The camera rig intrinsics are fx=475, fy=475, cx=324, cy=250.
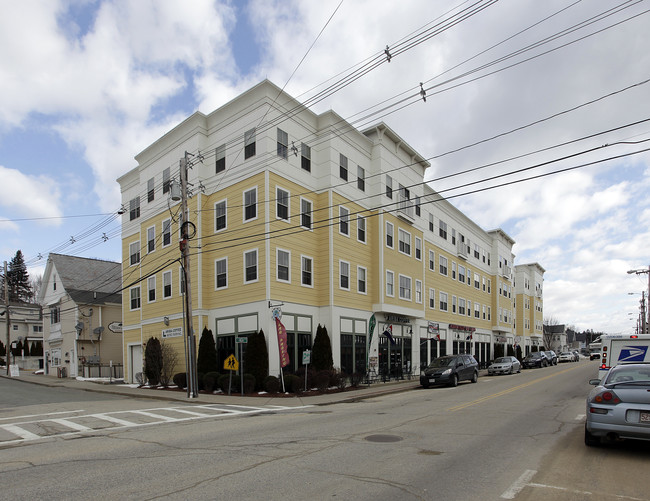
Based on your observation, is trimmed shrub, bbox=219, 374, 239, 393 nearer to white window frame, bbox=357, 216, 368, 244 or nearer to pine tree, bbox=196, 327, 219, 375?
pine tree, bbox=196, 327, 219, 375

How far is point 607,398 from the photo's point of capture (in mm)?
7715

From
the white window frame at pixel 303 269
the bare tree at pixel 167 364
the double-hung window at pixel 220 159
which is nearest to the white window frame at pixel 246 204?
the double-hung window at pixel 220 159

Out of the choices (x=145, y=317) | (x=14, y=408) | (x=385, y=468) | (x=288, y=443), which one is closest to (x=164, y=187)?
(x=145, y=317)

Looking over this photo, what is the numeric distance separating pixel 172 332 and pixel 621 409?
948 inches

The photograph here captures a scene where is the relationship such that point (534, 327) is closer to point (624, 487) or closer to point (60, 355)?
point (60, 355)

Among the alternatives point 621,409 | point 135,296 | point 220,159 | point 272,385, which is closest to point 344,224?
point 220,159

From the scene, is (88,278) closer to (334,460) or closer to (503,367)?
(503,367)

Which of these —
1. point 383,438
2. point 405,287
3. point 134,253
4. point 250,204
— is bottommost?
point 383,438

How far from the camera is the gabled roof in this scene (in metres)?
39.3

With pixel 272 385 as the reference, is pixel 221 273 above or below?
above

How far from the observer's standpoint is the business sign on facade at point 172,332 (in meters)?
26.9

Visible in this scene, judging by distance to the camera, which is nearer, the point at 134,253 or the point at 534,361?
the point at 134,253

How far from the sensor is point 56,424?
12.6 m

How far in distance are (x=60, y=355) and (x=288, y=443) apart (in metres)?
38.0
